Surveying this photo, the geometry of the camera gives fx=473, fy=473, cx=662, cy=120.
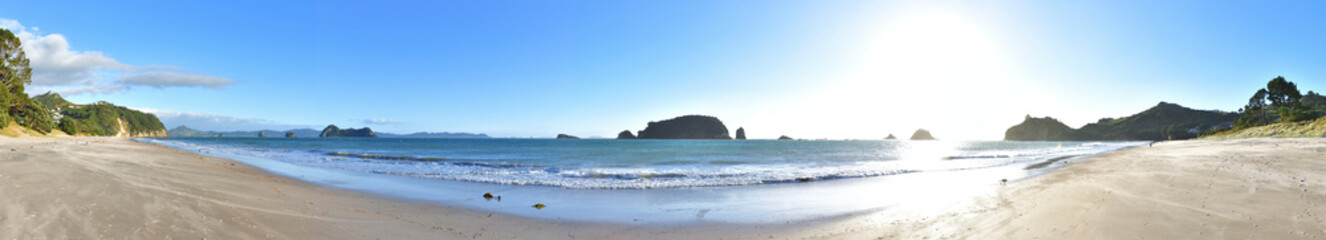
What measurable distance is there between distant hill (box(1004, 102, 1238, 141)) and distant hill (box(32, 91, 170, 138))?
248065 mm

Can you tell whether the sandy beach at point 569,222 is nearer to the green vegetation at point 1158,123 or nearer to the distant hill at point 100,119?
the distant hill at point 100,119

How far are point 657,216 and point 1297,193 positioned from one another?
11.9m

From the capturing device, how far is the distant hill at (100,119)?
106 meters

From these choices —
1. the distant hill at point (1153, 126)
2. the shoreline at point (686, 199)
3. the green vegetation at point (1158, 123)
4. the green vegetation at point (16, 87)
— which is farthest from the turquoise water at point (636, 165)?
the green vegetation at point (1158, 123)

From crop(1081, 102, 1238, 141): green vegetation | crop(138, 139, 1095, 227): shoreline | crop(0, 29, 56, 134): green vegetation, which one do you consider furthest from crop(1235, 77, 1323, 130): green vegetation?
crop(0, 29, 56, 134): green vegetation

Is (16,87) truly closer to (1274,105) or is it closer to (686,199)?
(686,199)

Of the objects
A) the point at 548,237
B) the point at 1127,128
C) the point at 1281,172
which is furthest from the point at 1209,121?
the point at 548,237

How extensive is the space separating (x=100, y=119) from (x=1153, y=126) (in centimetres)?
33190

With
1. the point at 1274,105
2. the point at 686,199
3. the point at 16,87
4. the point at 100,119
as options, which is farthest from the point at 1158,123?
the point at 100,119

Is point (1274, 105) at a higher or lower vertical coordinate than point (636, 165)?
higher

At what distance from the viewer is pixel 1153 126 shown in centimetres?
15325

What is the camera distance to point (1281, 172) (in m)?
12.5

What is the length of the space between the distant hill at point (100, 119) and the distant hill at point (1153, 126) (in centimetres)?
24806

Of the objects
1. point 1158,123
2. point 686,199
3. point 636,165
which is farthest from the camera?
point 1158,123
